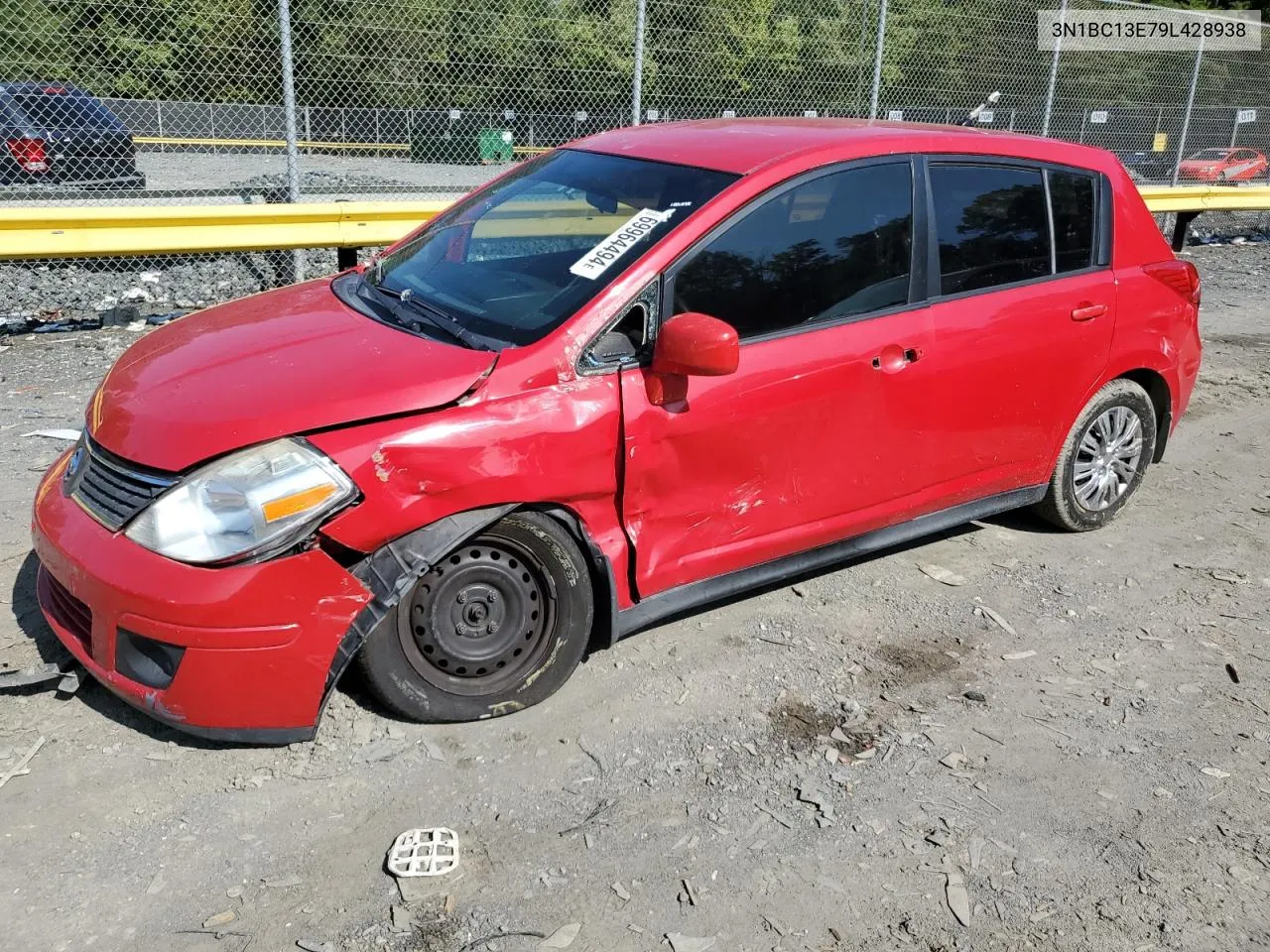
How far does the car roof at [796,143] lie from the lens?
3816mm

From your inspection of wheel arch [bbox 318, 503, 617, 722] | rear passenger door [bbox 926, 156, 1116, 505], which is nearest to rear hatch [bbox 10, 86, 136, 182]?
wheel arch [bbox 318, 503, 617, 722]

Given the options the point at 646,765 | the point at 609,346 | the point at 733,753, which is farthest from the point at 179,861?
the point at 609,346

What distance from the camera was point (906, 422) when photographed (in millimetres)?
4000

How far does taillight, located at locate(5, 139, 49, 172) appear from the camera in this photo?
27.8ft

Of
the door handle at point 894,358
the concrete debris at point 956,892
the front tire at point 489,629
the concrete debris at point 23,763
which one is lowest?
the concrete debris at point 956,892

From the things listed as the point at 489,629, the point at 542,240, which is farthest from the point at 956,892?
the point at 542,240

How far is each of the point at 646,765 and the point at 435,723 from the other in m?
0.66

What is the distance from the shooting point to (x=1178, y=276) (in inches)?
193

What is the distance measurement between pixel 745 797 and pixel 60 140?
27.7ft

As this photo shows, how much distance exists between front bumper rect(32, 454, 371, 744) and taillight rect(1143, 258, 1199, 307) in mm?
3741

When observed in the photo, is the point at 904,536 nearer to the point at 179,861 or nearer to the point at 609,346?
the point at 609,346

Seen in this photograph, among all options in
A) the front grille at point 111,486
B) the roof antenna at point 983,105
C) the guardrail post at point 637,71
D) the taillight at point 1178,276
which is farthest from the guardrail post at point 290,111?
the roof antenna at point 983,105

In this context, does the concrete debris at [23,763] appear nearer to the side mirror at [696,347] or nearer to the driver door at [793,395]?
the driver door at [793,395]

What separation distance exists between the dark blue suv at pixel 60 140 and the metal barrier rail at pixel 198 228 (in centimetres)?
145
